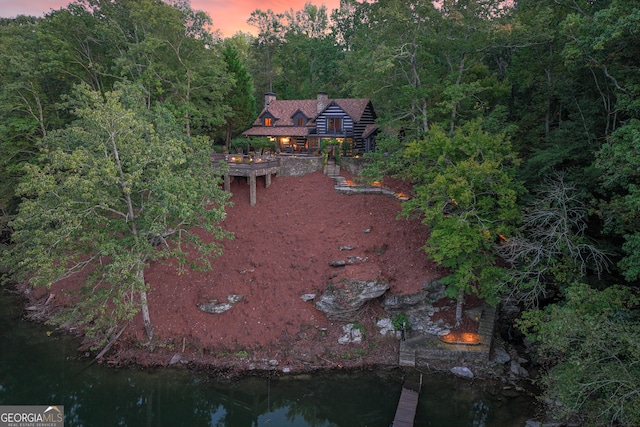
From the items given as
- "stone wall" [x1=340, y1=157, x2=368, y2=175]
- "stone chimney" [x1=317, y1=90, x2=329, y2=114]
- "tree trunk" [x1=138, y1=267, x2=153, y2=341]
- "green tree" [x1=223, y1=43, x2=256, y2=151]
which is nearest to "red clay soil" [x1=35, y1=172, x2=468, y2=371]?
"tree trunk" [x1=138, y1=267, x2=153, y2=341]

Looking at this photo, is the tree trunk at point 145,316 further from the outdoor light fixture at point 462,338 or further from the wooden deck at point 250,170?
the outdoor light fixture at point 462,338

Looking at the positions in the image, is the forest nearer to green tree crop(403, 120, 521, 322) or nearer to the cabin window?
green tree crop(403, 120, 521, 322)

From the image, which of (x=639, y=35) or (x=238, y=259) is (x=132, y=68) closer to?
(x=238, y=259)

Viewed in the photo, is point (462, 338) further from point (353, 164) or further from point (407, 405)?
point (353, 164)

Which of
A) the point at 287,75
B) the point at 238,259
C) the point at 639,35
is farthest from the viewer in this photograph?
the point at 287,75

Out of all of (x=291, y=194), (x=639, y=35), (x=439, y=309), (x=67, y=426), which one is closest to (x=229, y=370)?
(x=67, y=426)
